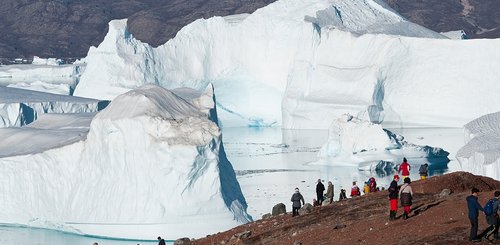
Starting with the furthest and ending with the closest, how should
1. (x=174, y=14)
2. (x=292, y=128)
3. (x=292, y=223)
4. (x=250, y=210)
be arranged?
1. (x=174, y=14)
2. (x=292, y=128)
3. (x=250, y=210)
4. (x=292, y=223)

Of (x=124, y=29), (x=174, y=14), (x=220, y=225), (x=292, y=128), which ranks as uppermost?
(x=174, y=14)

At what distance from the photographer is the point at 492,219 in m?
13.4

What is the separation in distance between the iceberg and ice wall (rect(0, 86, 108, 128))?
37.2 ft

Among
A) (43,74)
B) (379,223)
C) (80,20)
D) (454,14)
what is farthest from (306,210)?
(80,20)

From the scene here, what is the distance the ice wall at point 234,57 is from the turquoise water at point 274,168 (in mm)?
1473

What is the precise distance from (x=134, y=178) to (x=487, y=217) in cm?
1277

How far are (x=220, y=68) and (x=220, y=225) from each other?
29.2m

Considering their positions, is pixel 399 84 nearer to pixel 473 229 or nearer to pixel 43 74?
pixel 43 74

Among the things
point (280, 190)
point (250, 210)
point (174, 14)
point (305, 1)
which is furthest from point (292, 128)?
point (174, 14)

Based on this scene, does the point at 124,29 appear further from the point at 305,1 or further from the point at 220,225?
the point at 220,225

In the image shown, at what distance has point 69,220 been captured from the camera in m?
25.4

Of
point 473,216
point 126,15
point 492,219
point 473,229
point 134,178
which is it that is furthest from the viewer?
point 126,15

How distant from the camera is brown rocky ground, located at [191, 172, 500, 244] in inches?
564

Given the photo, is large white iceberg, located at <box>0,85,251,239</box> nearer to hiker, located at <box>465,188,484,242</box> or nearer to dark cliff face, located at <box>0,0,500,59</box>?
hiker, located at <box>465,188,484,242</box>
